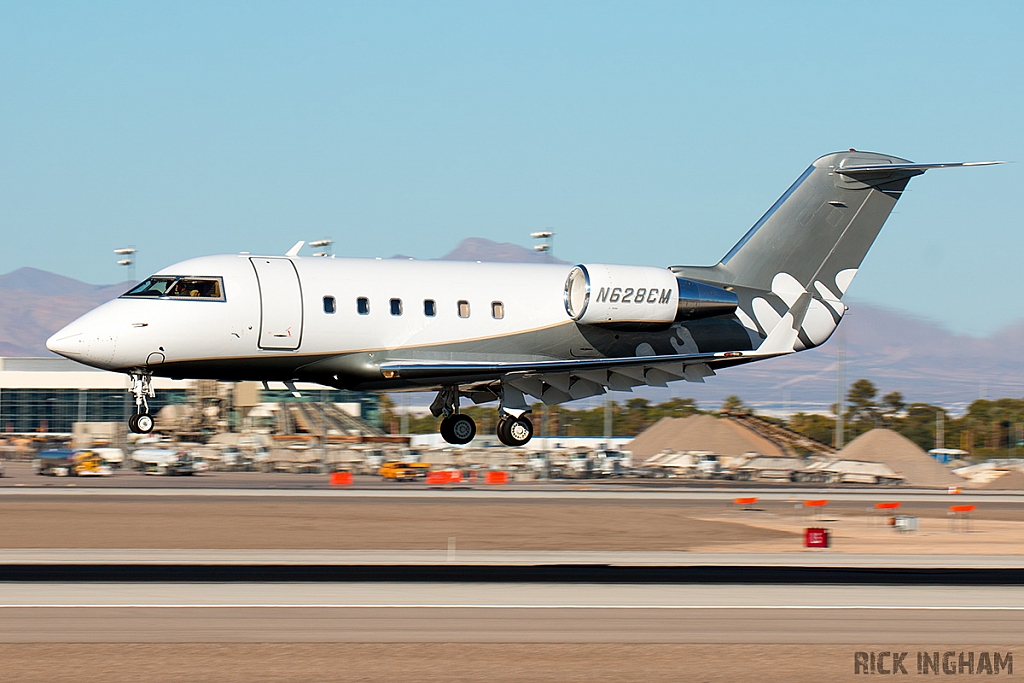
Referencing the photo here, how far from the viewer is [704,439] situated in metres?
99.2

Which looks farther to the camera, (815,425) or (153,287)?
(815,425)

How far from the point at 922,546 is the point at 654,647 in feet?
68.7

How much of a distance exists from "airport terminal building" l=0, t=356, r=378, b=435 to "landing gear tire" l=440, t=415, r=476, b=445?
77.3 metres

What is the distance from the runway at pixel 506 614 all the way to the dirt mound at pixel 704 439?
72.6 metres

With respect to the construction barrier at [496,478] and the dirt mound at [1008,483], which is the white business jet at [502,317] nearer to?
the construction barrier at [496,478]

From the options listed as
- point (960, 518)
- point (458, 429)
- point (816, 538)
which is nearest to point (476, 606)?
point (458, 429)

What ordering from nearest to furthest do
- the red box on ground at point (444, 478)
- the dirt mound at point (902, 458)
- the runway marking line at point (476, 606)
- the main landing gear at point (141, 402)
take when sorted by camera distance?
1. the runway marking line at point (476, 606)
2. the main landing gear at point (141, 402)
3. the red box on ground at point (444, 478)
4. the dirt mound at point (902, 458)

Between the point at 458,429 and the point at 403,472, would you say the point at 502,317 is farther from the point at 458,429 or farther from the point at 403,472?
the point at 403,472

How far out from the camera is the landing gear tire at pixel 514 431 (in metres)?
37.8

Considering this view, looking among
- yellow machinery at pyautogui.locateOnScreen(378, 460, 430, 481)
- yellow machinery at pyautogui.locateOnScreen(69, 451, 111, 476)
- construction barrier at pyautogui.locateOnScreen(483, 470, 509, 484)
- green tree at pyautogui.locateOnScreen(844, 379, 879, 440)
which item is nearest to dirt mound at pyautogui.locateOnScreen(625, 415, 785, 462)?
yellow machinery at pyautogui.locateOnScreen(378, 460, 430, 481)

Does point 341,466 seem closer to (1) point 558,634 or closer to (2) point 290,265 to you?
(2) point 290,265

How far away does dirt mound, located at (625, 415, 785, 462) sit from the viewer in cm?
9794

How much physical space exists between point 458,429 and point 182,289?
901cm

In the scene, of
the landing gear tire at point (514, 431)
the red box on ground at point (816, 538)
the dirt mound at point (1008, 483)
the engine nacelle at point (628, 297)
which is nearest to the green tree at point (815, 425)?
the dirt mound at point (1008, 483)
